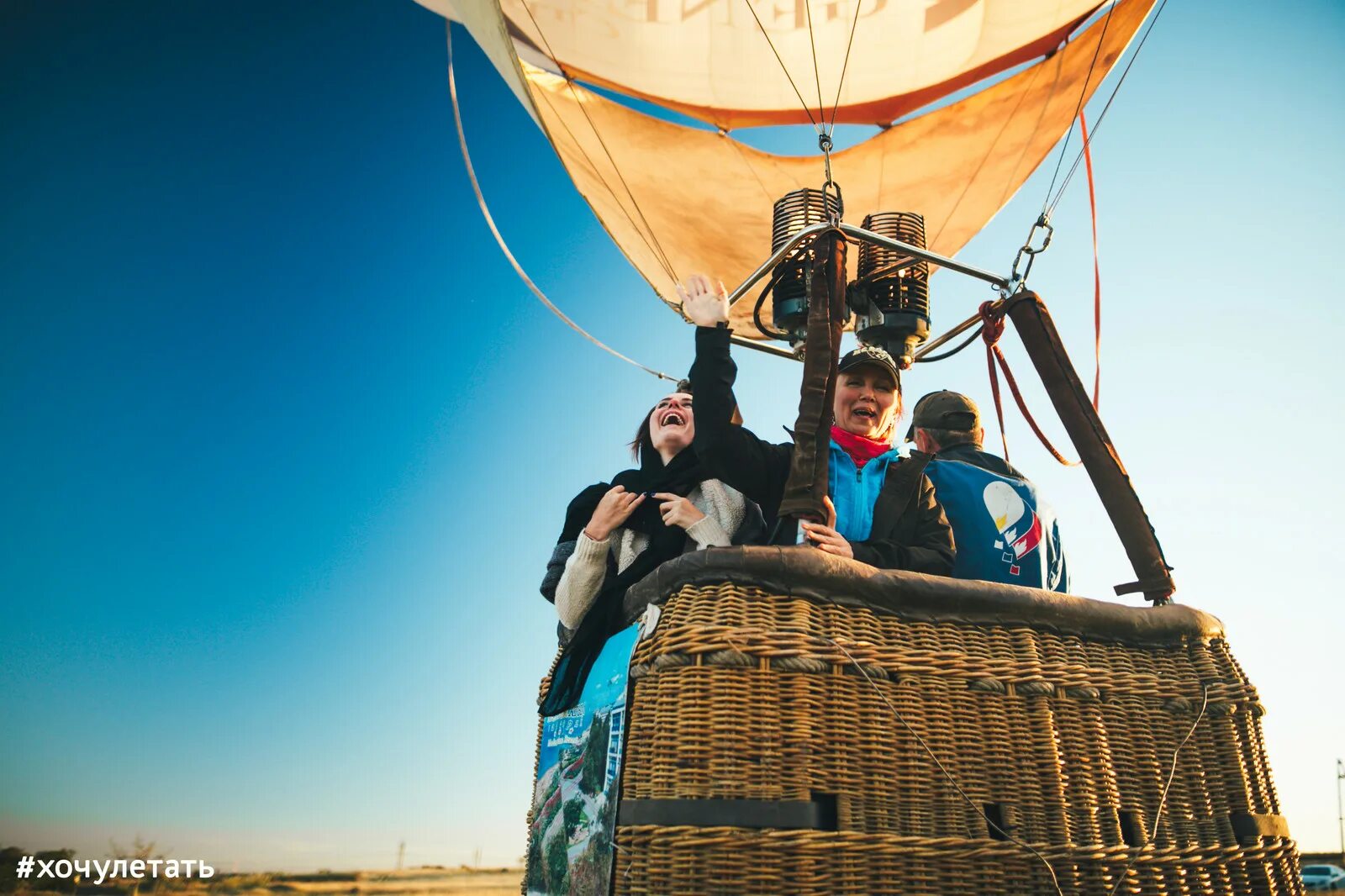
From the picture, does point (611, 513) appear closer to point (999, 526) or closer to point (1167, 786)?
point (999, 526)

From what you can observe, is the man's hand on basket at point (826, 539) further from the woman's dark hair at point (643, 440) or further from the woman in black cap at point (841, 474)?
the woman's dark hair at point (643, 440)

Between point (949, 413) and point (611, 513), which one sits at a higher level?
point (949, 413)

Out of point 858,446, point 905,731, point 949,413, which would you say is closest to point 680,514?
point 858,446

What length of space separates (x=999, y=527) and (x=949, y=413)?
0.60m

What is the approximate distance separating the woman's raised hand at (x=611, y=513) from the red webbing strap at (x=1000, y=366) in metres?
1.13

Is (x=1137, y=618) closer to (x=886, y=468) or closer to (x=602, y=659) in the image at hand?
(x=886, y=468)

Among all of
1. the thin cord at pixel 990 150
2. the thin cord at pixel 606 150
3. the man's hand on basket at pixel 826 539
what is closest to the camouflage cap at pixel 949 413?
the man's hand on basket at pixel 826 539

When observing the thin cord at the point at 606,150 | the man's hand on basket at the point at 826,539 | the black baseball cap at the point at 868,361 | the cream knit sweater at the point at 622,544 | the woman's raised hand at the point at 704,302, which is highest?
the thin cord at the point at 606,150

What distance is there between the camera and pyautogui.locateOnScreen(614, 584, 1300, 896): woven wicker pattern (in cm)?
151

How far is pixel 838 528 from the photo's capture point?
228 cm

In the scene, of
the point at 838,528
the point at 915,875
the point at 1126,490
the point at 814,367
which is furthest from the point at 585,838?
the point at 1126,490

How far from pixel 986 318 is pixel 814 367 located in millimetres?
794

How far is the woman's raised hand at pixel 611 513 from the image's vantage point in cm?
234

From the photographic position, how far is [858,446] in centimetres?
245
